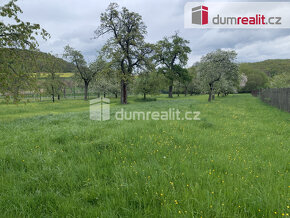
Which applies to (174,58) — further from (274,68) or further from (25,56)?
(274,68)

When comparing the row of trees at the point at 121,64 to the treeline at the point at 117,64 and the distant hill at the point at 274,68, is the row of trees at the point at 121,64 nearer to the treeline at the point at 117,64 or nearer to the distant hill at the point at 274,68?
the treeline at the point at 117,64

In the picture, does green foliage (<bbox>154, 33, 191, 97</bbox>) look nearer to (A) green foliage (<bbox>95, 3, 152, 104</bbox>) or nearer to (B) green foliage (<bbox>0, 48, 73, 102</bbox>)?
(A) green foliage (<bbox>95, 3, 152, 104</bbox>)

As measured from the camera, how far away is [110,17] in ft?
88.7

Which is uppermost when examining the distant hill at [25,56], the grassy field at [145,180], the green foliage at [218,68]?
the green foliage at [218,68]

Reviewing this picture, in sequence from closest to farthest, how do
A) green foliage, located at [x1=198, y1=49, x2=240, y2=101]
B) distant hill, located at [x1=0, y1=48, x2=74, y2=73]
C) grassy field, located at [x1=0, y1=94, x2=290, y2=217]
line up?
grassy field, located at [x1=0, y1=94, x2=290, y2=217] → distant hill, located at [x1=0, y1=48, x2=74, y2=73] → green foliage, located at [x1=198, y1=49, x2=240, y2=101]

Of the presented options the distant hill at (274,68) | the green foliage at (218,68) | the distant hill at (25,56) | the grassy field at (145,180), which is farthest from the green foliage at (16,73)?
the distant hill at (274,68)

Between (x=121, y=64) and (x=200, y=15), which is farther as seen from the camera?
(x=121, y=64)

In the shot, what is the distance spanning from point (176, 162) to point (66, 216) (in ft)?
8.73

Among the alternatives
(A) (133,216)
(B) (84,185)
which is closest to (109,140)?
(B) (84,185)

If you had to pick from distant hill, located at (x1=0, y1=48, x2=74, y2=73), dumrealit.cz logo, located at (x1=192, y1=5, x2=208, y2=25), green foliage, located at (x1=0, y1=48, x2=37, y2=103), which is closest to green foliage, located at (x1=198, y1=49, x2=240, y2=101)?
dumrealit.cz logo, located at (x1=192, y1=5, x2=208, y2=25)

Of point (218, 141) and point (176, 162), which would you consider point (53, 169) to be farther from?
point (218, 141)

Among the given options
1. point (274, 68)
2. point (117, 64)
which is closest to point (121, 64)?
point (117, 64)

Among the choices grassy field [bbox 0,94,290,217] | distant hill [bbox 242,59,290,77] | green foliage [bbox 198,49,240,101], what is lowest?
grassy field [bbox 0,94,290,217]

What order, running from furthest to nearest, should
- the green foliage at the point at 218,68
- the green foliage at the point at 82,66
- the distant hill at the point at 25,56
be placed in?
the green foliage at the point at 82,66 → the green foliage at the point at 218,68 → the distant hill at the point at 25,56
